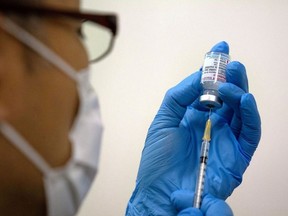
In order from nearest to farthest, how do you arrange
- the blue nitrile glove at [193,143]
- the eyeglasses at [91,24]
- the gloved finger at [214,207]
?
the eyeglasses at [91,24] < the gloved finger at [214,207] < the blue nitrile glove at [193,143]

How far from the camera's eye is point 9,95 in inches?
20.4

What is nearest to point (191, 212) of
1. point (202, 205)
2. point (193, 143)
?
point (202, 205)

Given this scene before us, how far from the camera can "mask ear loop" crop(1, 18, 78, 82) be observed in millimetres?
511

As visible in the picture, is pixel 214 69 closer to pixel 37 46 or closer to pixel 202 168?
pixel 202 168

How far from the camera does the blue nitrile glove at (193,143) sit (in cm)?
99

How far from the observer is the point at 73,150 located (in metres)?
0.60

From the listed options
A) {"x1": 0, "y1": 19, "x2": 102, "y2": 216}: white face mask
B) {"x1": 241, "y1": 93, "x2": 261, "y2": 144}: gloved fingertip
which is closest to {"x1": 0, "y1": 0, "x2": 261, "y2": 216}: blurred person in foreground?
{"x1": 0, "y1": 19, "x2": 102, "y2": 216}: white face mask

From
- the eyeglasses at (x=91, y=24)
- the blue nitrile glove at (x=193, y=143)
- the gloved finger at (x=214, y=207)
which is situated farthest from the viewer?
the blue nitrile glove at (x=193, y=143)

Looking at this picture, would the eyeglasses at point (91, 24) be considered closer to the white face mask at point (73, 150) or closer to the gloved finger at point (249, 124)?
the white face mask at point (73, 150)

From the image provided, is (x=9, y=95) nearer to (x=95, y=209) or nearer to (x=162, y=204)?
(x=162, y=204)

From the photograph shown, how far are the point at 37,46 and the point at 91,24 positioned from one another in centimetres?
13

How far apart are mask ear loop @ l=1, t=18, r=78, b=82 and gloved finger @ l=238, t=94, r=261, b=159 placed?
53cm

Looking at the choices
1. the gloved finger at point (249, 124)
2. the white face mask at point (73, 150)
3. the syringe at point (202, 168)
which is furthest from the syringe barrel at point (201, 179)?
the white face mask at point (73, 150)

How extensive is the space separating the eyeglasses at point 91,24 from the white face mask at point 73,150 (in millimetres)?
29
